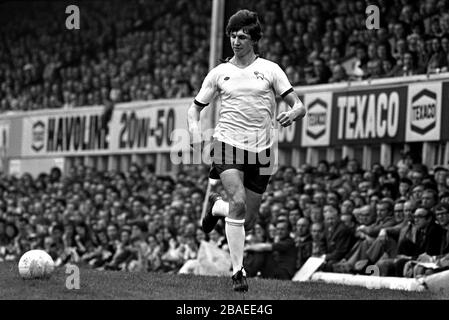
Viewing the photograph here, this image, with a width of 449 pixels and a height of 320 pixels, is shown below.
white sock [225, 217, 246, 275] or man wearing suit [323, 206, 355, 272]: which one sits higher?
white sock [225, 217, 246, 275]

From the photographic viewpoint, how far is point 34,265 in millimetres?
10758

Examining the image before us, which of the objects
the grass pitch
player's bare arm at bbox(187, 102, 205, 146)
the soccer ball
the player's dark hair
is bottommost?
Result: the grass pitch

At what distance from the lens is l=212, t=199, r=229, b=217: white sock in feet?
35.6

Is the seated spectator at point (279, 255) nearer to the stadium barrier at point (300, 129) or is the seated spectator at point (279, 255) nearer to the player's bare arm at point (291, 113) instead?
the stadium barrier at point (300, 129)

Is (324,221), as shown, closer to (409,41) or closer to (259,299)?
(409,41)

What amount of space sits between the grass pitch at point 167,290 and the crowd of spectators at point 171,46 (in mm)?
7713

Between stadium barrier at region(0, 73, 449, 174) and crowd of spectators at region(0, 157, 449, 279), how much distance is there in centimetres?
68

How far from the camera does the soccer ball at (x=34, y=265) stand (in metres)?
10.7

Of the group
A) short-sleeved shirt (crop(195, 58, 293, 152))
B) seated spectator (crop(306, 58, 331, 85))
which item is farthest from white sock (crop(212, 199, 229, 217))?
seated spectator (crop(306, 58, 331, 85))

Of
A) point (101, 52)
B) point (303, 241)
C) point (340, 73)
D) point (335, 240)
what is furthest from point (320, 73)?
point (101, 52)

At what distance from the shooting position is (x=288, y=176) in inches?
762
